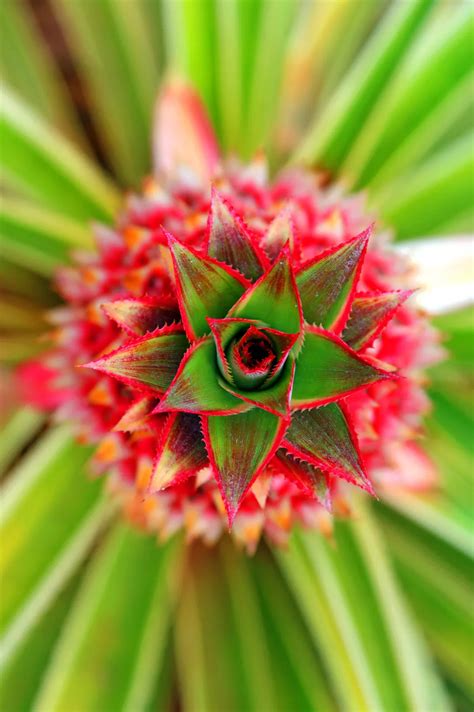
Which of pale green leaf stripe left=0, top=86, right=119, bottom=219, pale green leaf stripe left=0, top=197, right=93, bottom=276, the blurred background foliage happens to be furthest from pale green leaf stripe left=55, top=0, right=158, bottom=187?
pale green leaf stripe left=0, top=197, right=93, bottom=276

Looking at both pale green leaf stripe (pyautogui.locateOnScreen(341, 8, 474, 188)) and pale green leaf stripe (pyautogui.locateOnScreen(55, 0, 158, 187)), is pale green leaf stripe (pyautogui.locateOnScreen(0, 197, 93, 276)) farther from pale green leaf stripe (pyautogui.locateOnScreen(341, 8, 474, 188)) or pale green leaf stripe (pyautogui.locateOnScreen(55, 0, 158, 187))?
pale green leaf stripe (pyautogui.locateOnScreen(341, 8, 474, 188))

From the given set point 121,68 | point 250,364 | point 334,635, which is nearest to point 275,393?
point 250,364

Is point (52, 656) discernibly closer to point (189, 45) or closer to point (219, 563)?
point (219, 563)

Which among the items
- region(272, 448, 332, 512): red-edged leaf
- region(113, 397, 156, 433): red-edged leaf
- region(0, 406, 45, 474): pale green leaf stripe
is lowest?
region(0, 406, 45, 474): pale green leaf stripe

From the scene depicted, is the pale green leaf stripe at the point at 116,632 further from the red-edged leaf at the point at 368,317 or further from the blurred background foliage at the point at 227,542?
the red-edged leaf at the point at 368,317

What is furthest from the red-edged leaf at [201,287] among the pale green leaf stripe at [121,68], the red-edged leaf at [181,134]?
the pale green leaf stripe at [121,68]

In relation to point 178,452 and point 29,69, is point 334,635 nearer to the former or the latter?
point 178,452

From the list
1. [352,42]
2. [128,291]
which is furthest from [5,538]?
[352,42]
